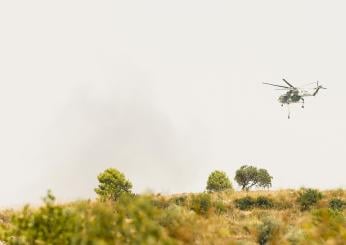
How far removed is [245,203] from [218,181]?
40.2 m

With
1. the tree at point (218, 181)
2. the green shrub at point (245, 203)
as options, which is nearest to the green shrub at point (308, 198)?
the green shrub at point (245, 203)

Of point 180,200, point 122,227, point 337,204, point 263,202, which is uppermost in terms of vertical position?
point 180,200

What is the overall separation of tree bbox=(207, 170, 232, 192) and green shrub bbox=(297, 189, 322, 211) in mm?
37528

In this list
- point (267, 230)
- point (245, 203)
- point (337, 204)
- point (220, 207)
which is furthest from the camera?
point (245, 203)

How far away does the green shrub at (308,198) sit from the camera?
3181 centimetres

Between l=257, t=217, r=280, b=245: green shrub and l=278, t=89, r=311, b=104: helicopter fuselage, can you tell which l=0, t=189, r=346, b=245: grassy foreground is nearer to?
l=257, t=217, r=280, b=245: green shrub

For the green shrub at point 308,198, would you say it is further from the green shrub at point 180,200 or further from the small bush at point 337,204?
the green shrub at point 180,200

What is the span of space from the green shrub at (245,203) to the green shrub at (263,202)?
0.31m

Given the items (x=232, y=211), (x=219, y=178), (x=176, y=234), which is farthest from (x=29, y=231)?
(x=219, y=178)

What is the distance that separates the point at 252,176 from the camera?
76312 millimetres

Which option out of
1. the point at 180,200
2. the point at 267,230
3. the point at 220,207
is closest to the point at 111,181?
the point at 180,200

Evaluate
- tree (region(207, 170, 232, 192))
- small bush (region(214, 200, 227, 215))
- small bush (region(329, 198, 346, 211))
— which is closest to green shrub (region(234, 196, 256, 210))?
small bush (region(214, 200, 227, 215))

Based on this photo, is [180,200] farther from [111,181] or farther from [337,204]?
[111,181]

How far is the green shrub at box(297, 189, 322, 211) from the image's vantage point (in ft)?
104
